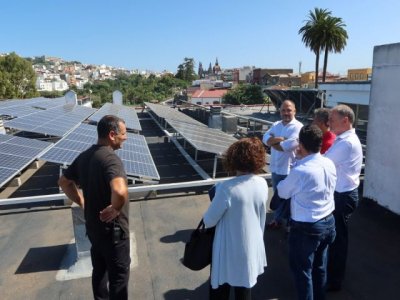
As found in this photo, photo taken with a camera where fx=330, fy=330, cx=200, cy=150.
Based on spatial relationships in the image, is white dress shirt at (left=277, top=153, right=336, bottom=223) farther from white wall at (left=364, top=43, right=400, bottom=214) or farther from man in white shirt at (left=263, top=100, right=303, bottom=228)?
white wall at (left=364, top=43, right=400, bottom=214)

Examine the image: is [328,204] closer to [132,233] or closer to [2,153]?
[132,233]

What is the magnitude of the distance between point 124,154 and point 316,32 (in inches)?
1759

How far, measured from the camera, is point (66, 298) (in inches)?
148

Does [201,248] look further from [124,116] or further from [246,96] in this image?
[246,96]

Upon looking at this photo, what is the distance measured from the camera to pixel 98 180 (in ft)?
9.45

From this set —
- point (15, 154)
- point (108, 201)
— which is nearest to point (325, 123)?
point (108, 201)

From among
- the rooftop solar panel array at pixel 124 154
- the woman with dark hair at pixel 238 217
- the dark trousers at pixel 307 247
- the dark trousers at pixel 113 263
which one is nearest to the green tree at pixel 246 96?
the rooftop solar panel array at pixel 124 154

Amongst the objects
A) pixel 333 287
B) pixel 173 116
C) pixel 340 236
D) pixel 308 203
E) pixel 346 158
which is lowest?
pixel 333 287

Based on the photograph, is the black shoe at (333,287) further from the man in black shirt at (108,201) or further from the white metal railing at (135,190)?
the white metal railing at (135,190)

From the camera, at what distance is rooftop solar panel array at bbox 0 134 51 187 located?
6060 mm

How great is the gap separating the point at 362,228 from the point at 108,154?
172 inches

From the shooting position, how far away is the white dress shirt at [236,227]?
2.61 meters

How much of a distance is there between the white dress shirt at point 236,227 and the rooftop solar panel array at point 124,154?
11.7ft

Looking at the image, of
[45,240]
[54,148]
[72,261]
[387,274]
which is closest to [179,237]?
[72,261]
